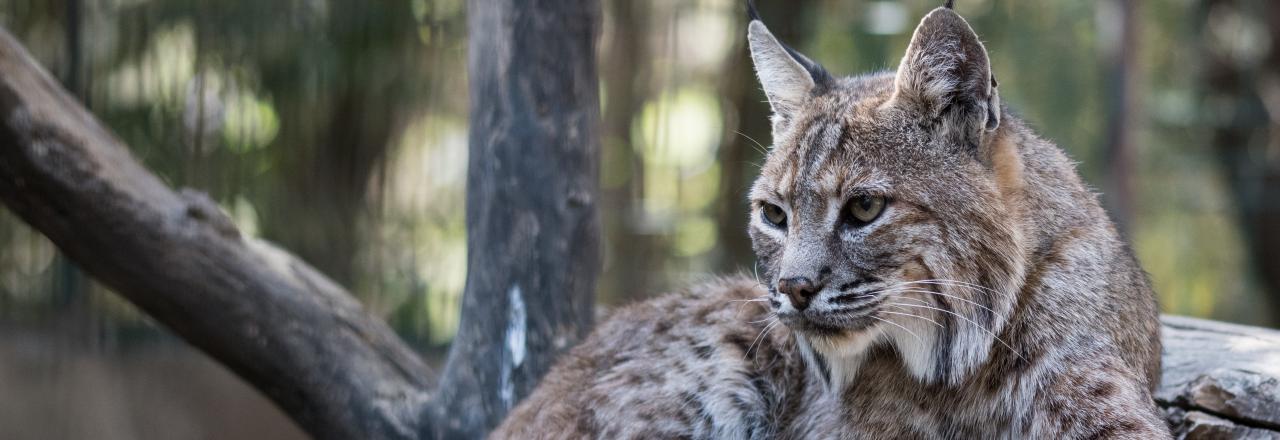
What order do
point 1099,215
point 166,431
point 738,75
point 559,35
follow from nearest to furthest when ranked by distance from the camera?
point 1099,215
point 559,35
point 166,431
point 738,75

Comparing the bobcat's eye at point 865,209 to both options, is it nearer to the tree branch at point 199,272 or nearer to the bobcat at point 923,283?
the bobcat at point 923,283

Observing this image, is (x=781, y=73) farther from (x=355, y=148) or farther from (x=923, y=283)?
(x=355, y=148)

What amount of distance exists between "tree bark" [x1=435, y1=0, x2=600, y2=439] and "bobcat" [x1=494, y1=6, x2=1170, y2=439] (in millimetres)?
796

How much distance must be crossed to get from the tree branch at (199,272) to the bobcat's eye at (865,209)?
2.03 metres

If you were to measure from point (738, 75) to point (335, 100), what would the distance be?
2.69 metres

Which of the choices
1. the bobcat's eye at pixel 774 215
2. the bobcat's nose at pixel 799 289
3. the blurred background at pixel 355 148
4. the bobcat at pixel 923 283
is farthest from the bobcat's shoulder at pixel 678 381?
the blurred background at pixel 355 148

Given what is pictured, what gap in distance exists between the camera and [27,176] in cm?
409

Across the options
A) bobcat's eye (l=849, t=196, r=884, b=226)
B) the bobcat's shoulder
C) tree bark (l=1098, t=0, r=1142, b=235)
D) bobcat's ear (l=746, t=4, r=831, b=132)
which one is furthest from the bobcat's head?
tree bark (l=1098, t=0, r=1142, b=235)

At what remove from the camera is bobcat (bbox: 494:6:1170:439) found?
317cm

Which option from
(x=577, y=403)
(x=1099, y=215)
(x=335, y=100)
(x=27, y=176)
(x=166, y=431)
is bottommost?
(x=166, y=431)

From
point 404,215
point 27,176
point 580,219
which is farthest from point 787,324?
point 404,215

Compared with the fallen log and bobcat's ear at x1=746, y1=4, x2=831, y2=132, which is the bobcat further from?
the fallen log

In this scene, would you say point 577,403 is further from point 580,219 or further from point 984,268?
point 984,268

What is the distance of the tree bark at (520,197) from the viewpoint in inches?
175
